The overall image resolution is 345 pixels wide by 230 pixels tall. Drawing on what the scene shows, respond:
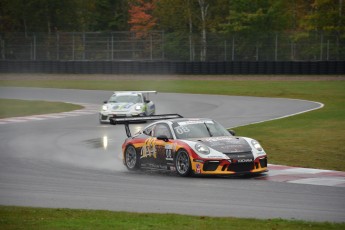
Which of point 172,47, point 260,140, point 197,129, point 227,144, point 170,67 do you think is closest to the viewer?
point 227,144

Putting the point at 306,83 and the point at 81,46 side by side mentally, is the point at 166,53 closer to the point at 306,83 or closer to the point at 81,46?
the point at 81,46

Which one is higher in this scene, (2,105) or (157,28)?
(157,28)

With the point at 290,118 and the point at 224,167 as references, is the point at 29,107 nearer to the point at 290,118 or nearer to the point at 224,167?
the point at 290,118

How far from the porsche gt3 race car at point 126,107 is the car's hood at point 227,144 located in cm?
1279

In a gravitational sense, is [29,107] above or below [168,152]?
below

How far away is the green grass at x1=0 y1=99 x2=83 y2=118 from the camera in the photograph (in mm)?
34375

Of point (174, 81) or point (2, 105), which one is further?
point (174, 81)

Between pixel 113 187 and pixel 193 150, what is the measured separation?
207cm

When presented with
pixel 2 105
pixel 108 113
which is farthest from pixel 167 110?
pixel 2 105

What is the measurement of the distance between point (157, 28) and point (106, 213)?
6337cm

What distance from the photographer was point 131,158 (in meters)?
17.4

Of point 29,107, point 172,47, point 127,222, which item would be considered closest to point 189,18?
point 172,47

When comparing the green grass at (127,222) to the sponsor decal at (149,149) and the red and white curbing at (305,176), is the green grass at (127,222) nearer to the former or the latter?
the red and white curbing at (305,176)

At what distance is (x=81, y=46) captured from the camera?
61062 millimetres
